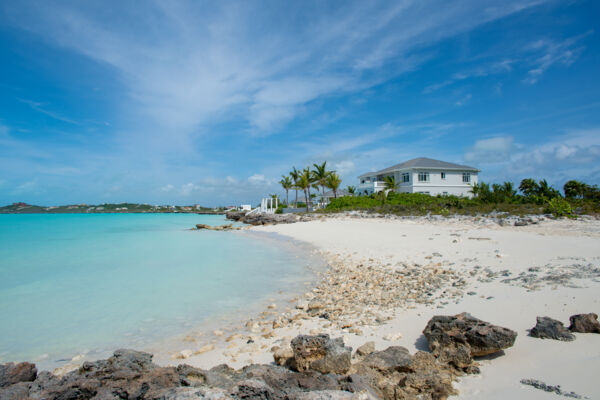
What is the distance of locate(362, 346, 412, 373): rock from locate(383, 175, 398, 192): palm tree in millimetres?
42202

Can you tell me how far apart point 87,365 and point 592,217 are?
66.8ft

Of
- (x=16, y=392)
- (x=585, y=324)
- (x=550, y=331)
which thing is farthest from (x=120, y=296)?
(x=585, y=324)

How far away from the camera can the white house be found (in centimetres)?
4375

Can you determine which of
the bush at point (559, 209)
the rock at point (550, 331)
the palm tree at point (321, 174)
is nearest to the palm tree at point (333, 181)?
the palm tree at point (321, 174)

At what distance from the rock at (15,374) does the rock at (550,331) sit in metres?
5.73

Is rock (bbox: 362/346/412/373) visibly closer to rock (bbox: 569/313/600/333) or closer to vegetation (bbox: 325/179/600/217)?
rock (bbox: 569/313/600/333)

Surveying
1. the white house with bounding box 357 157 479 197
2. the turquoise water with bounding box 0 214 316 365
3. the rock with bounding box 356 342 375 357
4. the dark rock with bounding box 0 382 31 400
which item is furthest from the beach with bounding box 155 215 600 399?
the white house with bounding box 357 157 479 197

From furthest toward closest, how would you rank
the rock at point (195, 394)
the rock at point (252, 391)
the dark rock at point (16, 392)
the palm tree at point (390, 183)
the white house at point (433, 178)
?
1. the palm tree at point (390, 183)
2. the white house at point (433, 178)
3. the dark rock at point (16, 392)
4. the rock at point (252, 391)
5. the rock at point (195, 394)

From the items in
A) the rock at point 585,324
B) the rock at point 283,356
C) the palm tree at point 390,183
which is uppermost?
the palm tree at point 390,183

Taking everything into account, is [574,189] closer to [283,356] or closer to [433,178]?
[433,178]

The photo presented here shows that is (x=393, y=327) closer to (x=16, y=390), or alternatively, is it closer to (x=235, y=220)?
(x=16, y=390)

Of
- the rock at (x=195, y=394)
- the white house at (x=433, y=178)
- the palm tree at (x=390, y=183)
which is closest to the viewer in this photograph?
the rock at (x=195, y=394)

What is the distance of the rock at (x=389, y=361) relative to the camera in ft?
10.9

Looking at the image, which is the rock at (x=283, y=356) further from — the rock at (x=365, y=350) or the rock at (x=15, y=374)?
the rock at (x=15, y=374)
